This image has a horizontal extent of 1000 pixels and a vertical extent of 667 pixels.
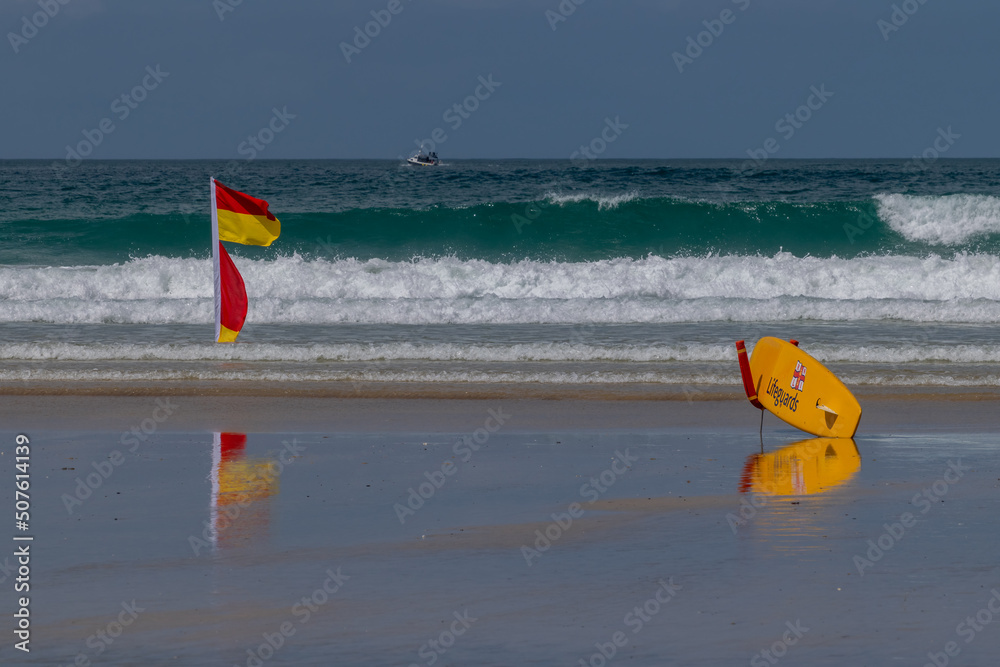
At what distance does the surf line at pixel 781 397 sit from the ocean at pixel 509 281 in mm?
2818

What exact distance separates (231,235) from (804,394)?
6749 mm

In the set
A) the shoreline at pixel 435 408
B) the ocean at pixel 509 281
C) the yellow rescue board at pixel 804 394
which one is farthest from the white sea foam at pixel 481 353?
the yellow rescue board at pixel 804 394

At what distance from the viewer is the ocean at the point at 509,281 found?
501 inches

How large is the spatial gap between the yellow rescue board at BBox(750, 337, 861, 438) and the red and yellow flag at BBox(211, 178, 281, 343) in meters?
5.86

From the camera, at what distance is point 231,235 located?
1212 cm

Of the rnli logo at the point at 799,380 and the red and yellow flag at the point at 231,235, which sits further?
the red and yellow flag at the point at 231,235

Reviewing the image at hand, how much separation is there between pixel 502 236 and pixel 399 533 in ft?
77.3

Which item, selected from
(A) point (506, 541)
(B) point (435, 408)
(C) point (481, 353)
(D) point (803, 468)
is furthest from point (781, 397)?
(C) point (481, 353)

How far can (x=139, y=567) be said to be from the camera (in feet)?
16.8

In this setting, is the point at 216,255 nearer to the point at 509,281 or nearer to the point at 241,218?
the point at 241,218

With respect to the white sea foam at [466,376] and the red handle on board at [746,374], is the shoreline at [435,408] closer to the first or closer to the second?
the white sea foam at [466,376]

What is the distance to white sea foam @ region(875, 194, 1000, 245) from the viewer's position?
28.3 metres

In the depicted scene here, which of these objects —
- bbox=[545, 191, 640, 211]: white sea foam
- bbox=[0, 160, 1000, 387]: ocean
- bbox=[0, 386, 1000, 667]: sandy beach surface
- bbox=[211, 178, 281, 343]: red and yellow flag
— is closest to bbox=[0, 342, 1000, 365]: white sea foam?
bbox=[0, 160, 1000, 387]: ocean

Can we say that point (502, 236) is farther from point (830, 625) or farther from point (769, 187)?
point (830, 625)
